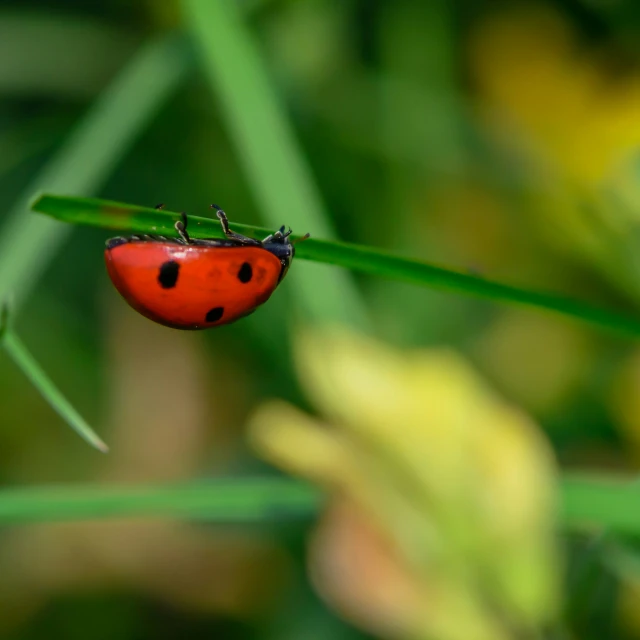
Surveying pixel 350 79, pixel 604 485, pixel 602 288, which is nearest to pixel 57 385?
pixel 350 79

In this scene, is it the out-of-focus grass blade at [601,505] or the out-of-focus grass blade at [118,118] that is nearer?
the out-of-focus grass blade at [601,505]

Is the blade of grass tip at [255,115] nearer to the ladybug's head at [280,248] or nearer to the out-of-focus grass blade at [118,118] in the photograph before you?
the out-of-focus grass blade at [118,118]

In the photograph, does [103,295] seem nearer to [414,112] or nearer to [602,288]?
[414,112]

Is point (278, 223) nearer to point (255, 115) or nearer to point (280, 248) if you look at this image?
point (255, 115)

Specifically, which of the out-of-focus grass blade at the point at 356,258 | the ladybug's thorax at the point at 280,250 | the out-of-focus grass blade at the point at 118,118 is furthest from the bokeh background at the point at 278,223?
the out-of-focus grass blade at the point at 356,258

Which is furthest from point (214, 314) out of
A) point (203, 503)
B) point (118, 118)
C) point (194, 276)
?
point (118, 118)

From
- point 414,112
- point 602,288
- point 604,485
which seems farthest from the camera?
point 414,112
